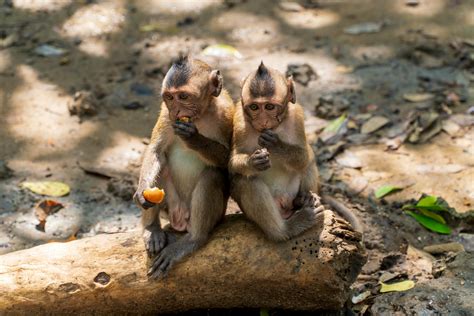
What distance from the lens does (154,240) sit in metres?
4.71

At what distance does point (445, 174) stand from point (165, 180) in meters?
2.90

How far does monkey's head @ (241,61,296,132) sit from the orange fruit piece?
0.76 metres

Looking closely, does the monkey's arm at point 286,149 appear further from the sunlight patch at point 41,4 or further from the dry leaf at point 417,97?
the sunlight patch at point 41,4

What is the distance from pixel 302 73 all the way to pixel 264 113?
3.89 m

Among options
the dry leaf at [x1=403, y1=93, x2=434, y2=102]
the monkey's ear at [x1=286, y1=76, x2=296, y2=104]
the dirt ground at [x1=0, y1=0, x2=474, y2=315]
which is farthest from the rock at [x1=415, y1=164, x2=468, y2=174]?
the monkey's ear at [x1=286, y1=76, x2=296, y2=104]

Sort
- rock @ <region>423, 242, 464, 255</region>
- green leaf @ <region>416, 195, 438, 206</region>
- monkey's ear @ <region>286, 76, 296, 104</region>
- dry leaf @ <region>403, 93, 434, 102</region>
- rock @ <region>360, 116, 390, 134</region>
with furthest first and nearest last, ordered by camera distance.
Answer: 1. dry leaf @ <region>403, 93, 434, 102</region>
2. rock @ <region>360, 116, 390, 134</region>
3. green leaf @ <region>416, 195, 438, 206</region>
4. rock @ <region>423, 242, 464, 255</region>
5. monkey's ear @ <region>286, 76, 296, 104</region>

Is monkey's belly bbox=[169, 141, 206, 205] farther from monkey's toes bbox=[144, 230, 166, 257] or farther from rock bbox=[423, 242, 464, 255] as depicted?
rock bbox=[423, 242, 464, 255]

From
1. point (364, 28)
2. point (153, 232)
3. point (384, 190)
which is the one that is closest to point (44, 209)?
point (153, 232)

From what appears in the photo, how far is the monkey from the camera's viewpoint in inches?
178

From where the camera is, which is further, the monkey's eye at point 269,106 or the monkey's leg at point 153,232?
the monkey's leg at point 153,232

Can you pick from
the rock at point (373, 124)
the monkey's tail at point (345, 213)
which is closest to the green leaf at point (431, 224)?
the monkey's tail at point (345, 213)

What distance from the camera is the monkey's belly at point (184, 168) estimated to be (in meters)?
4.92

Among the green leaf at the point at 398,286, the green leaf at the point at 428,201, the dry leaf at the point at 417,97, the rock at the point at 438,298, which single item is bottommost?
the dry leaf at the point at 417,97

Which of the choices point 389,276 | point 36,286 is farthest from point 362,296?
point 36,286
